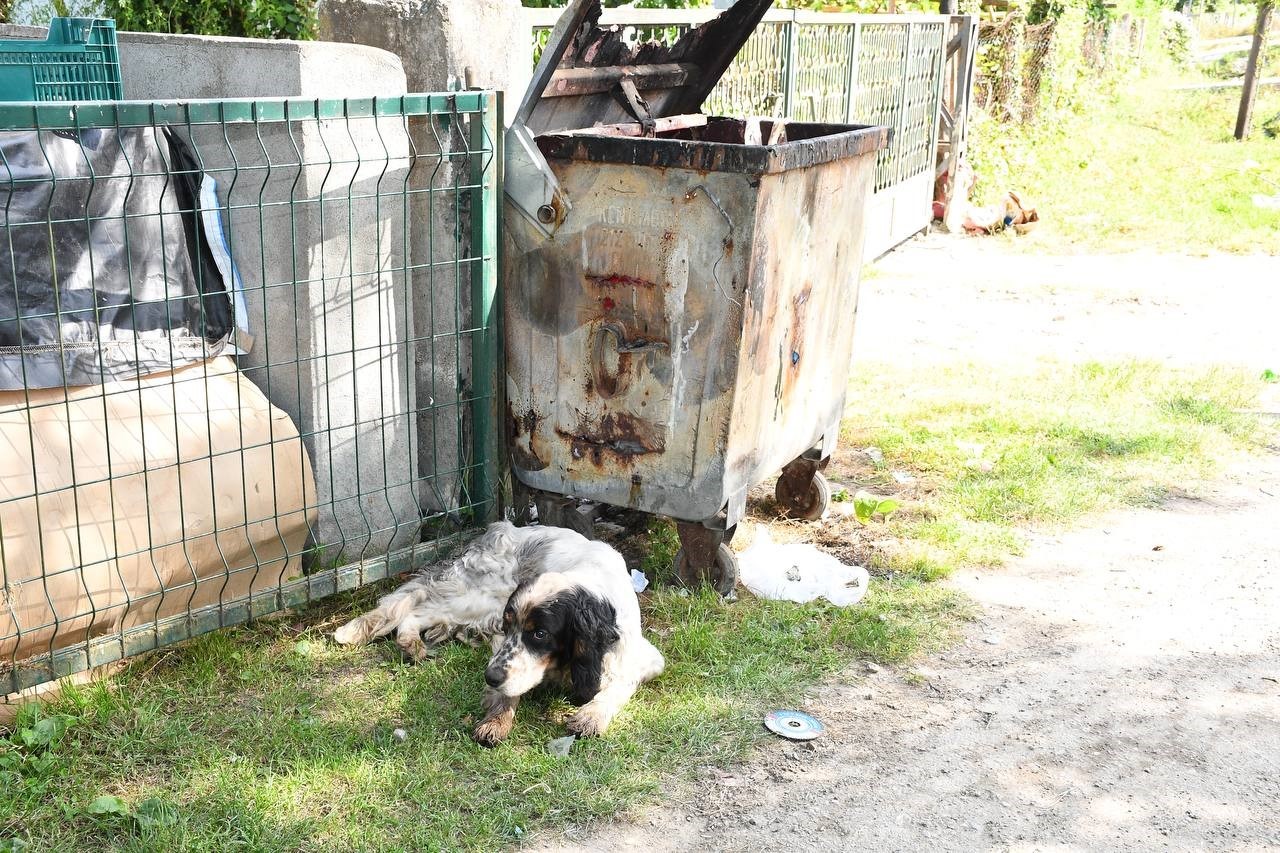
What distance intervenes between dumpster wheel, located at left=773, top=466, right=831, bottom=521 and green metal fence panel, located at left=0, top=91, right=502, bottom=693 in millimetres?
1297

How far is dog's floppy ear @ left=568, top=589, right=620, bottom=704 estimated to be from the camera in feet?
10.3

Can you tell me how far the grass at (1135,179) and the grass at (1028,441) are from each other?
423 cm

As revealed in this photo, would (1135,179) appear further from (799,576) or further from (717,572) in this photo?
(717,572)

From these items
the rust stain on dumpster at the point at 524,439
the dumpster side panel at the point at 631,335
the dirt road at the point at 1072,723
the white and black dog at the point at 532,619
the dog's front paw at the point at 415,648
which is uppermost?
the dumpster side panel at the point at 631,335

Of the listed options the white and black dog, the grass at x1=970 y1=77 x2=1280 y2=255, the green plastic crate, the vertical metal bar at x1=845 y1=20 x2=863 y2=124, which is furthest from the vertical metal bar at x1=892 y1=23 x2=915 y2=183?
the green plastic crate

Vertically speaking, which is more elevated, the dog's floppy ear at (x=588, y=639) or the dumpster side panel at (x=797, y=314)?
the dumpster side panel at (x=797, y=314)

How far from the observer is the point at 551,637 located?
311 cm

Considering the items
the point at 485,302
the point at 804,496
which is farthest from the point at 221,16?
the point at 804,496

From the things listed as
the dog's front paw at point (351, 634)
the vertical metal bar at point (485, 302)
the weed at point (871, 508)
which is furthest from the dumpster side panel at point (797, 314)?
the dog's front paw at point (351, 634)

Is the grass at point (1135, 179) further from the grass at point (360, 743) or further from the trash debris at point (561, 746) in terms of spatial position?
the trash debris at point (561, 746)

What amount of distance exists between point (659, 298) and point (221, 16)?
25.6ft

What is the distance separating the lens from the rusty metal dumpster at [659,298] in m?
3.59

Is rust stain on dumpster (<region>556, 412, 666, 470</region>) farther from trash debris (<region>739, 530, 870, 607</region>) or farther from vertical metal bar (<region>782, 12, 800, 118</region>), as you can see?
vertical metal bar (<region>782, 12, 800, 118</region>)

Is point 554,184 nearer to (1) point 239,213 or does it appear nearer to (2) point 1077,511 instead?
(1) point 239,213
